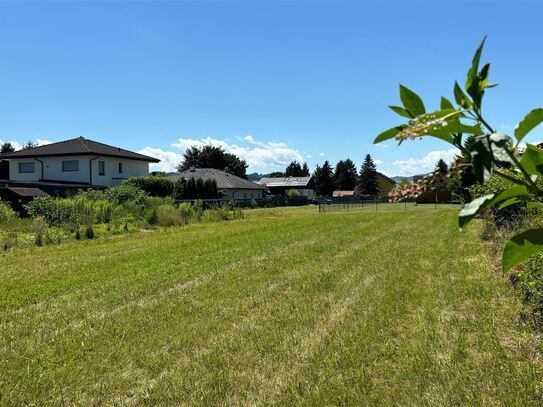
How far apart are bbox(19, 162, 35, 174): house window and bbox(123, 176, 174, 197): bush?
982 centimetres

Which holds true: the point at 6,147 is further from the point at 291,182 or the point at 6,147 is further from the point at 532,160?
the point at 532,160

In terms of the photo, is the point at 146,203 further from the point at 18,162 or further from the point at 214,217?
the point at 18,162

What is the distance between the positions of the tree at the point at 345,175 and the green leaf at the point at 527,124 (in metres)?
101

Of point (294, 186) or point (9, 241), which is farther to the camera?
point (294, 186)

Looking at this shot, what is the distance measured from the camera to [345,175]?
101 metres

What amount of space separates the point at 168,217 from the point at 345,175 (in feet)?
268

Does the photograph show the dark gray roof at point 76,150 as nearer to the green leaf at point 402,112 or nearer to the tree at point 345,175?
the green leaf at point 402,112

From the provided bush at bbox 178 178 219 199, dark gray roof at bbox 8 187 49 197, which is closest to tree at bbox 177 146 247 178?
bush at bbox 178 178 219 199

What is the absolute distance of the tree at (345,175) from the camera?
101m

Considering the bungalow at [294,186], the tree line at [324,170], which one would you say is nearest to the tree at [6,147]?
the tree line at [324,170]

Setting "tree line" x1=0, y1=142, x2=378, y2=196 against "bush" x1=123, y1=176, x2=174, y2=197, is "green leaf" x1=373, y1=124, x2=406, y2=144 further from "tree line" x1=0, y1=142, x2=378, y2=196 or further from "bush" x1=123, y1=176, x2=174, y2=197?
"tree line" x1=0, y1=142, x2=378, y2=196

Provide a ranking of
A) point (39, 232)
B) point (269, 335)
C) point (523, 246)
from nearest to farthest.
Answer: point (523, 246) → point (269, 335) → point (39, 232)

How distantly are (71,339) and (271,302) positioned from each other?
8.45 ft

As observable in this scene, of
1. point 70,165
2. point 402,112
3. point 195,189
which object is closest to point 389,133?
point 402,112
